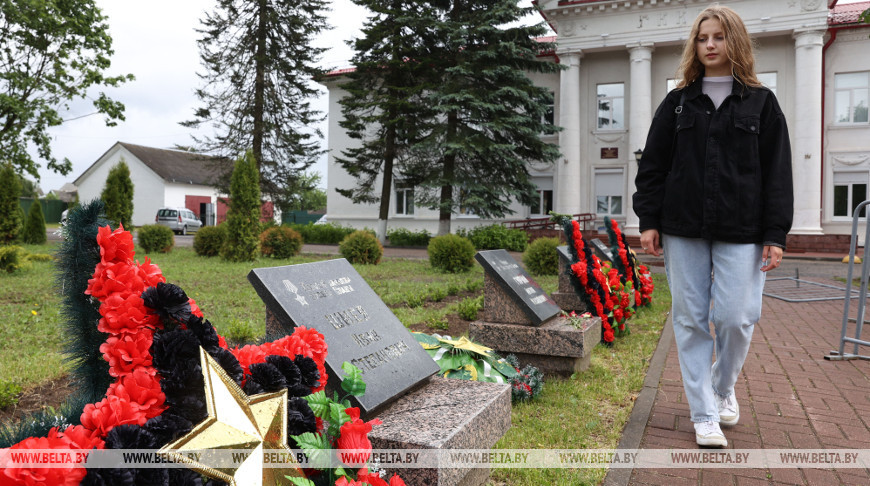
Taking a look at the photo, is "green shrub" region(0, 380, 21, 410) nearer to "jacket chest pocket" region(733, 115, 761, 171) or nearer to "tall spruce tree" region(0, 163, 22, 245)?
"jacket chest pocket" region(733, 115, 761, 171)

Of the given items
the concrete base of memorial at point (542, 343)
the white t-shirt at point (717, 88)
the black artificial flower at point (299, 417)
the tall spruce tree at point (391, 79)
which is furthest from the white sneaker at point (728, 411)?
the tall spruce tree at point (391, 79)

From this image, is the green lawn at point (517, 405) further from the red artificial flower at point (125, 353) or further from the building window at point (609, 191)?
the building window at point (609, 191)

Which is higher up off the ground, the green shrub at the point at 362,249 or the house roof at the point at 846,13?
the house roof at the point at 846,13

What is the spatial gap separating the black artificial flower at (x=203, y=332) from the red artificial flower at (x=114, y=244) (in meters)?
0.26

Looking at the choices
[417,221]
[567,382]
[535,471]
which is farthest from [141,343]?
[417,221]

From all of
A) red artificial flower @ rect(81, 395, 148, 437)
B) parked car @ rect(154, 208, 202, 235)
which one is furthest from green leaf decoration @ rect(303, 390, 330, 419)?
parked car @ rect(154, 208, 202, 235)

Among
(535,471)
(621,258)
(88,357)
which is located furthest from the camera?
(621,258)

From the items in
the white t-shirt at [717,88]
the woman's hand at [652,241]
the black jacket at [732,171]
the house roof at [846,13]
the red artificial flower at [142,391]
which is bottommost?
the red artificial flower at [142,391]

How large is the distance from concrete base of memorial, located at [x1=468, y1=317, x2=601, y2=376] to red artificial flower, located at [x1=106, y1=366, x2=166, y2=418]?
3.40 metres

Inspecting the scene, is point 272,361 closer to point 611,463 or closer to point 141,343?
point 141,343

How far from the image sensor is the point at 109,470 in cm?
128

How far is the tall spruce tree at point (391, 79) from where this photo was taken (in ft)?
71.8

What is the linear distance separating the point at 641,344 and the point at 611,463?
321cm

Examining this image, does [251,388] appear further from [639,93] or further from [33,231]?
[639,93]
